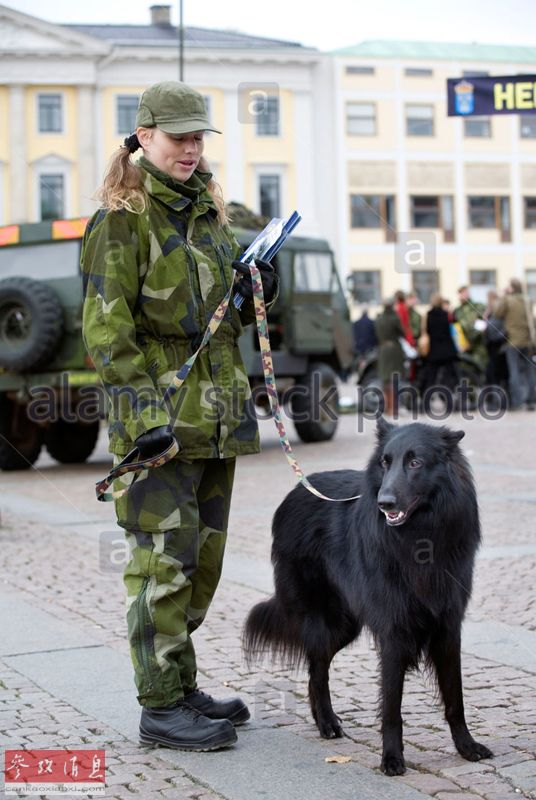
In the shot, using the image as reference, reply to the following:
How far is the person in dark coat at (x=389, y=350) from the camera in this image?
19.0m

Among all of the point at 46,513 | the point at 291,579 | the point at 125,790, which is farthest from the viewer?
the point at 46,513

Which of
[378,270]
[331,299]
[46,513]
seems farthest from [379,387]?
[378,270]

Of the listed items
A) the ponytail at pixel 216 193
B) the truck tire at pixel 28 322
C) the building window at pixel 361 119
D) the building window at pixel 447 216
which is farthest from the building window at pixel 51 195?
the ponytail at pixel 216 193

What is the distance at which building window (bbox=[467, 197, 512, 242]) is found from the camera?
51562mm

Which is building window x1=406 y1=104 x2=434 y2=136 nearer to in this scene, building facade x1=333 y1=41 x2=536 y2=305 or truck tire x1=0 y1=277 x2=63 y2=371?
building facade x1=333 y1=41 x2=536 y2=305

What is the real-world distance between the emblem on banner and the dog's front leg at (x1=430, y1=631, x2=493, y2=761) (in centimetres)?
664

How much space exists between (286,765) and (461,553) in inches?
32.9

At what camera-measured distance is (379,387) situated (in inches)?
806

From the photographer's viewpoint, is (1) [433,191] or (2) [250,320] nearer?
(2) [250,320]

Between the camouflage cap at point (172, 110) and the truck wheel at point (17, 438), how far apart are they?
1053cm

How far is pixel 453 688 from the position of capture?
3.71m

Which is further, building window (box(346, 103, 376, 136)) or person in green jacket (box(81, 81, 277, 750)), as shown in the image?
building window (box(346, 103, 376, 136))

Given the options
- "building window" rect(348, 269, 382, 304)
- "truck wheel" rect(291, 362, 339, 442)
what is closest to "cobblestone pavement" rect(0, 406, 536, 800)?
"truck wheel" rect(291, 362, 339, 442)

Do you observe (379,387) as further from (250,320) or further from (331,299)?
(250,320)
